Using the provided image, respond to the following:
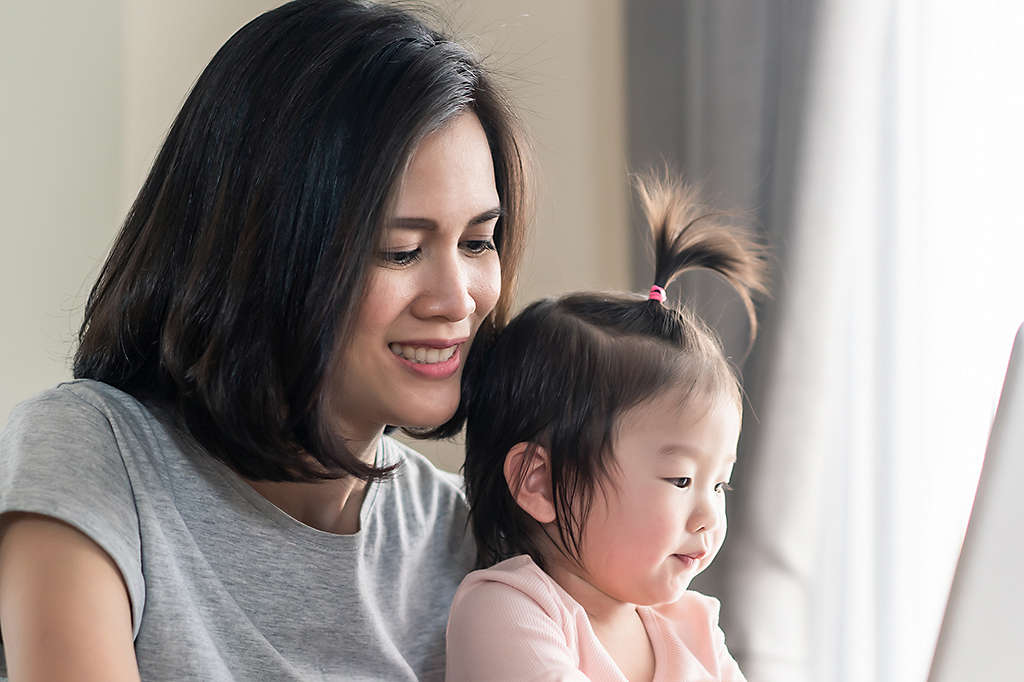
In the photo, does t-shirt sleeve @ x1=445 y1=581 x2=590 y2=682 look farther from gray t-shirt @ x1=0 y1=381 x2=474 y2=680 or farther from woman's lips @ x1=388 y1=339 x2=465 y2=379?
woman's lips @ x1=388 y1=339 x2=465 y2=379

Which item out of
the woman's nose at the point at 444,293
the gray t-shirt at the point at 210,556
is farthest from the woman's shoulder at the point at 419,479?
the woman's nose at the point at 444,293

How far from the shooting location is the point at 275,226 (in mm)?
1064

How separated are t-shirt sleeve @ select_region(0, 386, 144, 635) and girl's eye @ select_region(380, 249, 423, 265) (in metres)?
0.32

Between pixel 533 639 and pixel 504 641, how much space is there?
0.10 ft

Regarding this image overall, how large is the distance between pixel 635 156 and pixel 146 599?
122 cm

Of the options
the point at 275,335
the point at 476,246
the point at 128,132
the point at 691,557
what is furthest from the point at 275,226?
the point at 128,132

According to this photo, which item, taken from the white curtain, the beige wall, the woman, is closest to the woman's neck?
the woman

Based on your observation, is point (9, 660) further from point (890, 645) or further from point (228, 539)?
point (890, 645)

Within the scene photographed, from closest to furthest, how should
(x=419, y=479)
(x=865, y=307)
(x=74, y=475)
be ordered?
1. (x=74, y=475)
2. (x=419, y=479)
3. (x=865, y=307)

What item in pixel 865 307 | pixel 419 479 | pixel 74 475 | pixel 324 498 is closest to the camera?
pixel 74 475

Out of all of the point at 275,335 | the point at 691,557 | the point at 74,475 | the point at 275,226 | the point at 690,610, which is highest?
the point at 275,226

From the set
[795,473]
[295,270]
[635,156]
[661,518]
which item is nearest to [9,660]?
[295,270]

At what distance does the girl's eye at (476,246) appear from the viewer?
117 cm

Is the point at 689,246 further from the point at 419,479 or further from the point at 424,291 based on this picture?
the point at 419,479
